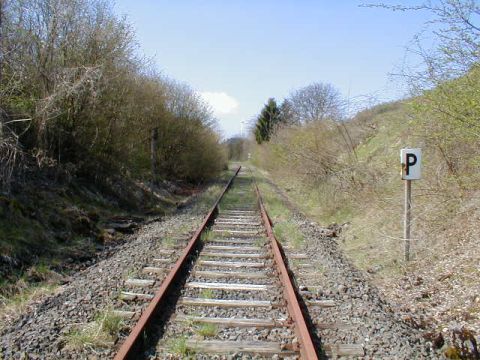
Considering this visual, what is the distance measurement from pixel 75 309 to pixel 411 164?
214 inches

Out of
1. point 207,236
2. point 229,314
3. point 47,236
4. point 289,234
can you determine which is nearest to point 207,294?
point 229,314

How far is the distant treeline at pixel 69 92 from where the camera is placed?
1022 cm

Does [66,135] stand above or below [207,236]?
above

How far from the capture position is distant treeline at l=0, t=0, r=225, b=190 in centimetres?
1022

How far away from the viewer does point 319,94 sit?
66.6 metres

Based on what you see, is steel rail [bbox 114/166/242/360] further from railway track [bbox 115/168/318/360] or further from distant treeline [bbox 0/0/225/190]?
distant treeline [bbox 0/0/225/190]

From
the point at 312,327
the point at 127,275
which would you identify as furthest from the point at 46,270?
the point at 312,327

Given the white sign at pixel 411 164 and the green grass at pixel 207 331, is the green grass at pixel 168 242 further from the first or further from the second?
the white sign at pixel 411 164

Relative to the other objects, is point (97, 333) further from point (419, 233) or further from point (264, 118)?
point (264, 118)

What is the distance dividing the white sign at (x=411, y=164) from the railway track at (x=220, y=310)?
239cm

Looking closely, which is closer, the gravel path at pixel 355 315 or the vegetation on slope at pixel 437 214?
the gravel path at pixel 355 315

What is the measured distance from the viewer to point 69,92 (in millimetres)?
10570

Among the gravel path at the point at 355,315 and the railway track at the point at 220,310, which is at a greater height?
the railway track at the point at 220,310

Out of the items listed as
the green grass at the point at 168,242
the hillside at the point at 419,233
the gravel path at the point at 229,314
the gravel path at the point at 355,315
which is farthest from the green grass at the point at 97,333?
the green grass at the point at 168,242
